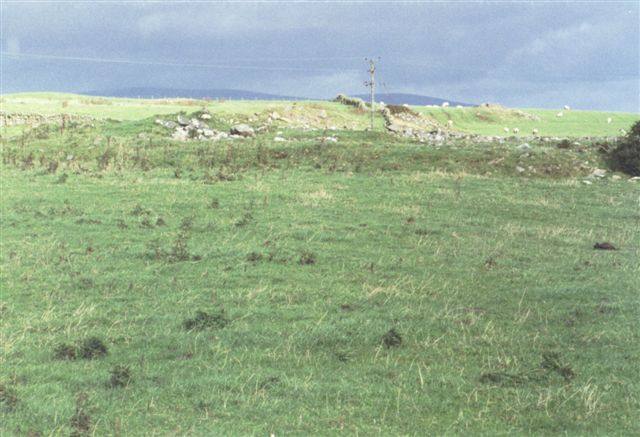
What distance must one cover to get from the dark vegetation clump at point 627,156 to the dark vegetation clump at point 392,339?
1192 inches

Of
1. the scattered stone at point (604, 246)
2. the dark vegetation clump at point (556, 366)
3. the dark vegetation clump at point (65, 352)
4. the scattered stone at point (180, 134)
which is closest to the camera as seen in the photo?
the dark vegetation clump at point (556, 366)

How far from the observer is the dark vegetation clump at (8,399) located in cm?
913

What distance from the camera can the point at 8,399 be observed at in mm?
9297

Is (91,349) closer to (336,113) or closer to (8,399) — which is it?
(8,399)

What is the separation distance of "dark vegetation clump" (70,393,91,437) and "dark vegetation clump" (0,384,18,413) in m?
0.95

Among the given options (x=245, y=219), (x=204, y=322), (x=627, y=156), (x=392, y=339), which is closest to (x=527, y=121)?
(x=627, y=156)

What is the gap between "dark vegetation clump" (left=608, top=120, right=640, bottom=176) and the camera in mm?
37000

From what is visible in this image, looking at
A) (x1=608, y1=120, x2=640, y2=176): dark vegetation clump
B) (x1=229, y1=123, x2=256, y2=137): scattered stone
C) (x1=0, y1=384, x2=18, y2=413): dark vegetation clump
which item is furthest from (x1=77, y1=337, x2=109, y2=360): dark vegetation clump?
(x1=229, y1=123, x2=256, y2=137): scattered stone

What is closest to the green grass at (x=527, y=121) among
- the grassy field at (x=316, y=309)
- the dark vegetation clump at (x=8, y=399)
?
the grassy field at (x=316, y=309)

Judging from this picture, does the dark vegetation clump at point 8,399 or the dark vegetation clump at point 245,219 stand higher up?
the dark vegetation clump at point 245,219

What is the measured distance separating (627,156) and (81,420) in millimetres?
36269

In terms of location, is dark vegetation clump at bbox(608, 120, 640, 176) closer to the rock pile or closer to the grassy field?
the grassy field

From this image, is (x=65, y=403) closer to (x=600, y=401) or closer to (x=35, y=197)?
(x=600, y=401)

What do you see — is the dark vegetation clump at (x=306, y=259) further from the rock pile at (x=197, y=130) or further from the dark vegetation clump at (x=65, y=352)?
the rock pile at (x=197, y=130)
